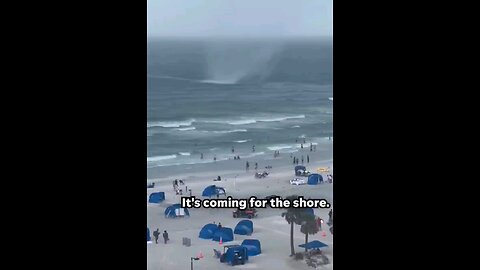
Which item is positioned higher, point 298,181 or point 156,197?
point 298,181

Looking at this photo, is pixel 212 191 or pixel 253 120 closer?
pixel 212 191

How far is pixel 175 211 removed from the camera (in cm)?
759

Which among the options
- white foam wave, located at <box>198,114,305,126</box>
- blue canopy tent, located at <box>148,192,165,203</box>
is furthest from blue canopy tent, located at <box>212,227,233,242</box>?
white foam wave, located at <box>198,114,305,126</box>

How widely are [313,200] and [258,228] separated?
64 cm

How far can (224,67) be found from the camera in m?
9.27

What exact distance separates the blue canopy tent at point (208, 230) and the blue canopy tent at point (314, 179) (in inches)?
47.9

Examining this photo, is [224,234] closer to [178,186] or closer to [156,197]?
[156,197]

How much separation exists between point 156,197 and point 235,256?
1.19 metres

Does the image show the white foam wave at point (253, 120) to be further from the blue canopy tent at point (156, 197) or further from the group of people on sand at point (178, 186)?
the blue canopy tent at point (156, 197)

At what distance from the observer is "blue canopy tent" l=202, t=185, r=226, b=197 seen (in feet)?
24.8

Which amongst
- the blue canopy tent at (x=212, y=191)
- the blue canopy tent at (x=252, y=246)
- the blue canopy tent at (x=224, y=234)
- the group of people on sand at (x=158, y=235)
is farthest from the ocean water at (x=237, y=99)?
the blue canopy tent at (x=252, y=246)

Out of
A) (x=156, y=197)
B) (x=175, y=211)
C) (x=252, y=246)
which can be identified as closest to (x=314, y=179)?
(x=252, y=246)
